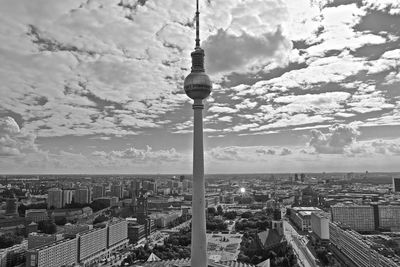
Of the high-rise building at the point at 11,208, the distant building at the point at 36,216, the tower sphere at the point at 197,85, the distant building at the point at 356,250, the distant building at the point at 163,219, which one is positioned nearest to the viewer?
the tower sphere at the point at 197,85

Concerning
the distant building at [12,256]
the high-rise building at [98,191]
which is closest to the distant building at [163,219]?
the distant building at [12,256]

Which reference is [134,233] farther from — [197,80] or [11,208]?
[197,80]

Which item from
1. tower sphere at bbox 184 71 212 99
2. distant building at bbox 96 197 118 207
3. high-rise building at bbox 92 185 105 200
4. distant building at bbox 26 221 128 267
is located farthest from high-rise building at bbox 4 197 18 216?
tower sphere at bbox 184 71 212 99

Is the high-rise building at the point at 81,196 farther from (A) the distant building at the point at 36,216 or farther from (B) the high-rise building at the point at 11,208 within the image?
(A) the distant building at the point at 36,216

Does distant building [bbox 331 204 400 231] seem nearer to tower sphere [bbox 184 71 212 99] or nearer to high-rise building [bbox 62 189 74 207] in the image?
tower sphere [bbox 184 71 212 99]

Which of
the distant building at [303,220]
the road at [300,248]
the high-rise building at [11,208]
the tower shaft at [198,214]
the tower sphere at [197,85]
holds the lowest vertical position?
the road at [300,248]
